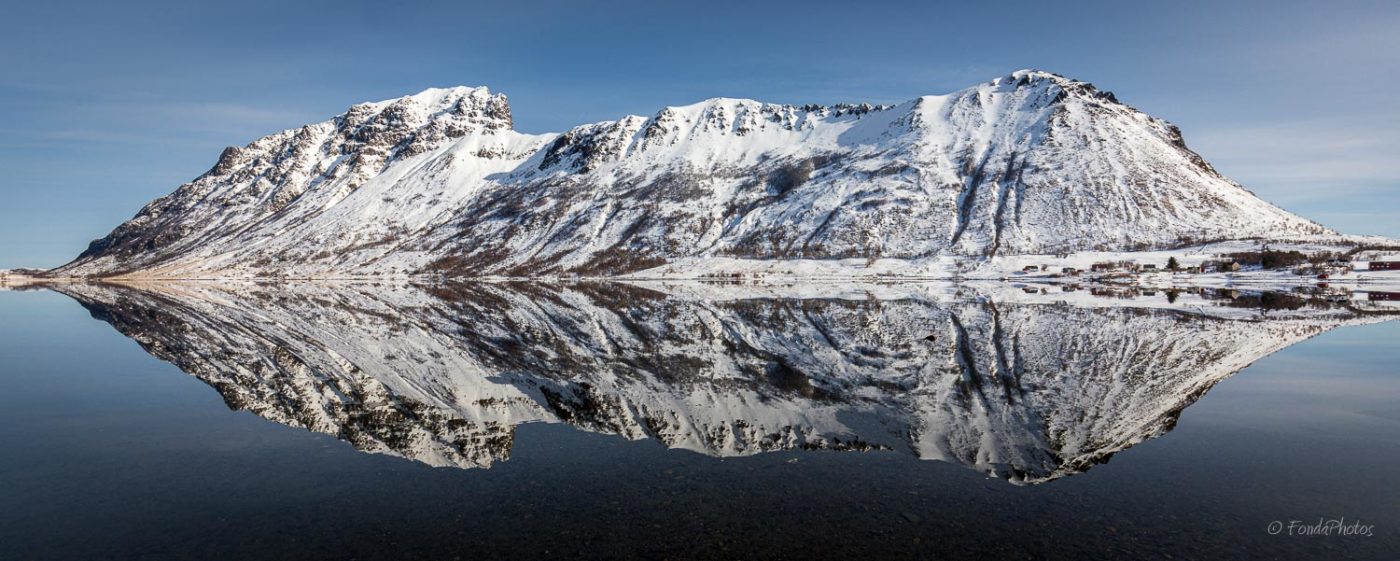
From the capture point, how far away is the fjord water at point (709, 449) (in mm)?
14086

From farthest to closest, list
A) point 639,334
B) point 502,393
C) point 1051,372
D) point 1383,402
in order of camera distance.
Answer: point 639,334 → point 1051,372 → point 502,393 → point 1383,402

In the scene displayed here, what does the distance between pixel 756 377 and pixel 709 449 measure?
33.9 feet

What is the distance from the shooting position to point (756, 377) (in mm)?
30375

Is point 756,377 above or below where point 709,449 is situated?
above

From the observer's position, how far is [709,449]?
20.3 m

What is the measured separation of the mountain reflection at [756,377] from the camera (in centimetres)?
2117

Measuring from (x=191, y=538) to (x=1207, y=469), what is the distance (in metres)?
23.4

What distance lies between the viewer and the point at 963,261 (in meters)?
167

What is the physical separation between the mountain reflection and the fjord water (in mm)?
198

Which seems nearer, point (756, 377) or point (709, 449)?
point (709, 449)

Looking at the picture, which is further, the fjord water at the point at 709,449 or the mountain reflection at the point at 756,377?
the mountain reflection at the point at 756,377

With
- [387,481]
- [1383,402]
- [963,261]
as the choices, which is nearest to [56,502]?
[387,481]

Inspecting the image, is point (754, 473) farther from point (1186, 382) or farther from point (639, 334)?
point (639, 334)

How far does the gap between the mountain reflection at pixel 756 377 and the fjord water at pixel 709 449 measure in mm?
198
